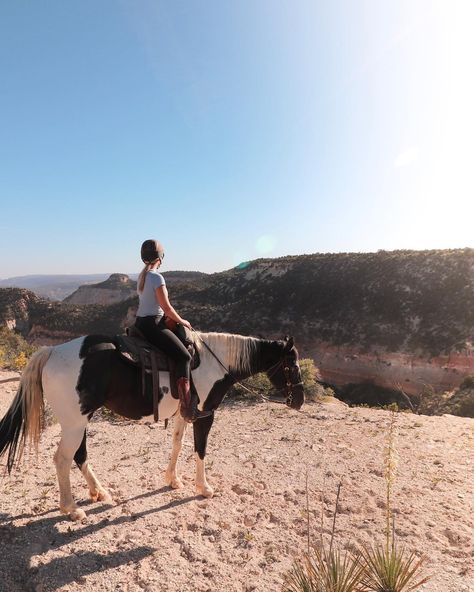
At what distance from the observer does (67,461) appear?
4180 mm

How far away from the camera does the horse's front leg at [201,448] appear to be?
4961 millimetres

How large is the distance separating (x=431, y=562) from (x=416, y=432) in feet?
16.4

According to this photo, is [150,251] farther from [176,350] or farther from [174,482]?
[174,482]

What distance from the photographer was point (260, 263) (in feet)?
179

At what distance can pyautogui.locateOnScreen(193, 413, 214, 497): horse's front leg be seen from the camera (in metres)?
4.96

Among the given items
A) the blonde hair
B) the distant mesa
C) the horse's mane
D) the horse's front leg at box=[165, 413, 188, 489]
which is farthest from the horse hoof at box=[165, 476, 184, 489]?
the distant mesa

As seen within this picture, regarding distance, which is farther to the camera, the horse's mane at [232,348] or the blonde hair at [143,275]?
the horse's mane at [232,348]

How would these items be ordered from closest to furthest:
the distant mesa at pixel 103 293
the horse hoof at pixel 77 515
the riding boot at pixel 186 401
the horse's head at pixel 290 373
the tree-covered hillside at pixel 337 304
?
the horse hoof at pixel 77 515 < the riding boot at pixel 186 401 < the horse's head at pixel 290 373 < the tree-covered hillside at pixel 337 304 < the distant mesa at pixel 103 293

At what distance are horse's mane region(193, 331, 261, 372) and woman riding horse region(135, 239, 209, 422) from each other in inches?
24.8

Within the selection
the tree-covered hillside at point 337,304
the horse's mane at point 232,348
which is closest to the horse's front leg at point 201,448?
the horse's mane at point 232,348

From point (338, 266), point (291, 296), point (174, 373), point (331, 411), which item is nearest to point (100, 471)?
point (174, 373)

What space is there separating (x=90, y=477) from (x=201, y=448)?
1.48m

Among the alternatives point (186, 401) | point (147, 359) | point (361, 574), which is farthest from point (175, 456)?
point (361, 574)

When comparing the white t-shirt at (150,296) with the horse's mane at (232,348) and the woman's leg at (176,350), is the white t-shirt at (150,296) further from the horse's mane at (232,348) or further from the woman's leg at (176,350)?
the horse's mane at (232,348)
